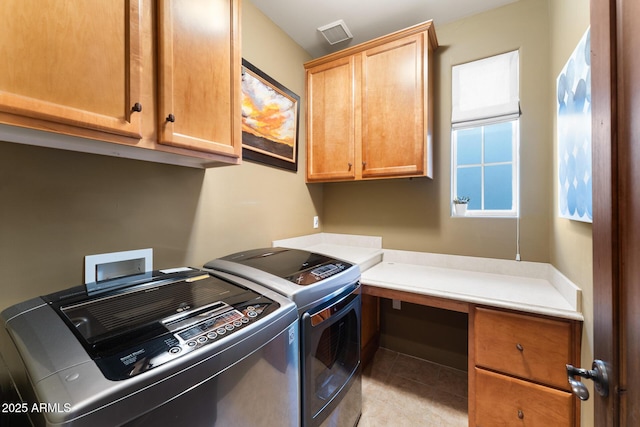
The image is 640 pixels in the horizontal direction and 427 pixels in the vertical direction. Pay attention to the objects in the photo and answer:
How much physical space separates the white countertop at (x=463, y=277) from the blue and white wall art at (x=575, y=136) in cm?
43

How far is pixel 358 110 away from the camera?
2.04m

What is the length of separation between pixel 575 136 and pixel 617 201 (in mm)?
949

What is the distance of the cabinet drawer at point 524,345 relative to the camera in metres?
1.19

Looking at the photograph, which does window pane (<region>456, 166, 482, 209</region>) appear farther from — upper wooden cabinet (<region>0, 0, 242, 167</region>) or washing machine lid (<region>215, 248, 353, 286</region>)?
upper wooden cabinet (<region>0, 0, 242, 167</region>)

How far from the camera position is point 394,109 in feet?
6.25

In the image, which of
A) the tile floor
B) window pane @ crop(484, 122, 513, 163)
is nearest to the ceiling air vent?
Answer: window pane @ crop(484, 122, 513, 163)

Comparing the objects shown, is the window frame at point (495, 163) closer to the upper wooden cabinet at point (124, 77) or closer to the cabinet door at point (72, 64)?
the upper wooden cabinet at point (124, 77)

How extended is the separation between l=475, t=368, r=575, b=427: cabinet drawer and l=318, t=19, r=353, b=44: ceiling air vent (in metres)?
2.54

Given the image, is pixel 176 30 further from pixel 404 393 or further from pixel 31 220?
pixel 404 393

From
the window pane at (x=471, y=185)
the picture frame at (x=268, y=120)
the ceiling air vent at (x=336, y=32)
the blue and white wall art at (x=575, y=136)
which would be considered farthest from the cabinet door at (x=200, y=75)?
the window pane at (x=471, y=185)

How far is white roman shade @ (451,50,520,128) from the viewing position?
183 centimetres

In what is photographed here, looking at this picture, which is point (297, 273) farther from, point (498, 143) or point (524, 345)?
point (498, 143)

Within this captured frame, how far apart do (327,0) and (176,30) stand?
1281mm

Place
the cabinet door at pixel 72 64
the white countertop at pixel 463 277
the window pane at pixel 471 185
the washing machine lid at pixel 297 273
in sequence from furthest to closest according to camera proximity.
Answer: the window pane at pixel 471 185
the white countertop at pixel 463 277
the washing machine lid at pixel 297 273
the cabinet door at pixel 72 64
